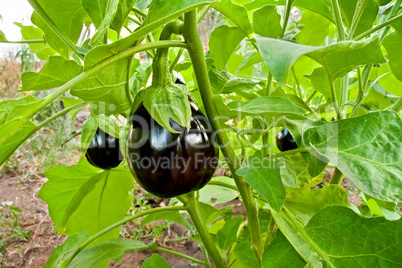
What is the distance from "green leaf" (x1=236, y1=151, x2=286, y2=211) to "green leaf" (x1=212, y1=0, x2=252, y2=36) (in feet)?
0.73

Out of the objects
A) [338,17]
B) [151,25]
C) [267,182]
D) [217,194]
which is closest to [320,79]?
[338,17]

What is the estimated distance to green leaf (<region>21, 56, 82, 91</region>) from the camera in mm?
332

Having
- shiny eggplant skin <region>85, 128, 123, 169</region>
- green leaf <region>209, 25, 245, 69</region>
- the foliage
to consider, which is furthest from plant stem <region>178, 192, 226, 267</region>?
green leaf <region>209, 25, 245, 69</region>

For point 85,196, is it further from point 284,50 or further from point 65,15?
point 284,50

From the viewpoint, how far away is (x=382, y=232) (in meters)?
0.34

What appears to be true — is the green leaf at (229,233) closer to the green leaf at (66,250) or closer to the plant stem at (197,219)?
the plant stem at (197,219)

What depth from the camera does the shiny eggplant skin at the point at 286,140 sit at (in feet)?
2.26

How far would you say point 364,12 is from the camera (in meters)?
0.39

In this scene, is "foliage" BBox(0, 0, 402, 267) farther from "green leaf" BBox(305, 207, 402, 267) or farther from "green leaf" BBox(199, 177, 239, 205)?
"green leaf" BBox(199, 177, 239, 205)

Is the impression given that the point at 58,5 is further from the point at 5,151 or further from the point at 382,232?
the point at 382,232

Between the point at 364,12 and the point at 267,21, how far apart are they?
0.38 ft

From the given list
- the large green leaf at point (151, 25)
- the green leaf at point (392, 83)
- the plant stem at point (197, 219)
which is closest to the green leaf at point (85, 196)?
the plant stem at point (197, 219)

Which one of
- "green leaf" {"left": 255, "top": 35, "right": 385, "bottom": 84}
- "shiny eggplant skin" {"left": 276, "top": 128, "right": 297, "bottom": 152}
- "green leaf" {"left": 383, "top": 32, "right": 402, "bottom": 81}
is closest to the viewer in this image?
"green leaf" {"left": 255, "top": 35, "right": 385, "bottom": 84}

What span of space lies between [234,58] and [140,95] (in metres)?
0.35
